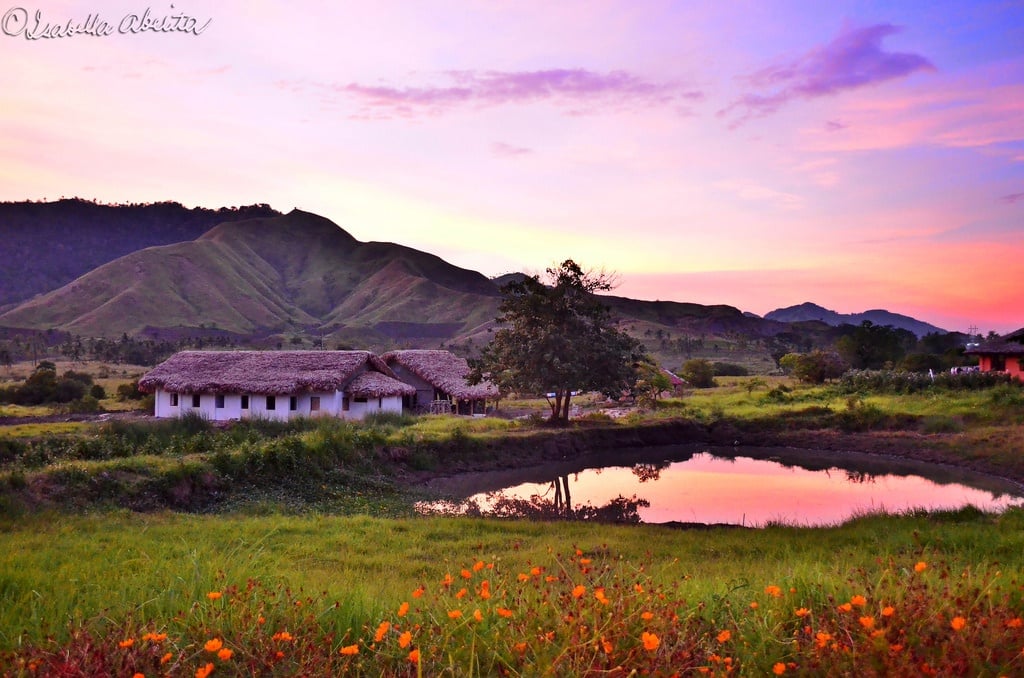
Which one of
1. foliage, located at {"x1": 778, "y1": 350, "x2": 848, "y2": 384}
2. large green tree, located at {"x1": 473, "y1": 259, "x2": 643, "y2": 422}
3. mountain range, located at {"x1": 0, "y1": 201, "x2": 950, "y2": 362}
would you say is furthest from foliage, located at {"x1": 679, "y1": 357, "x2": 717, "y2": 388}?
mountain range, located at {"x1": 0, "y1": 201, "x2": 950, "y2": 362}

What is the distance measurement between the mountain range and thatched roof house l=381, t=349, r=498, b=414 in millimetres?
54069

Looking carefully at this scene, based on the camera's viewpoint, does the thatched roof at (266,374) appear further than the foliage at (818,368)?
No

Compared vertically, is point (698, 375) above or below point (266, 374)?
below

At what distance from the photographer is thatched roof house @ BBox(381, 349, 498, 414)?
38.3 meters

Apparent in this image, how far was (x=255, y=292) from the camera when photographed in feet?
477

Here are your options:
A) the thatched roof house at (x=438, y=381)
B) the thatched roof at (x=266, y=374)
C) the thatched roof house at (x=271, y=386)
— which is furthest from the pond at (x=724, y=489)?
the thatched roof at (x=266, y=374)

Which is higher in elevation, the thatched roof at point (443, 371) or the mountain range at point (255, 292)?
the mountain range at point (255, 292)

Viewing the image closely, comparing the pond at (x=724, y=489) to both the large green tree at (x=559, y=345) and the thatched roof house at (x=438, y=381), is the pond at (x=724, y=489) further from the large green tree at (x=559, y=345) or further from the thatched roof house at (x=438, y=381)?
the thatched roof house at (x=438, y=381)

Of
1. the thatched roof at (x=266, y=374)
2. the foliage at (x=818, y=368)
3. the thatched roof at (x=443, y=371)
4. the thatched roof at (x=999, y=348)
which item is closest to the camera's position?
the thatched roof at (x=266, y=374)

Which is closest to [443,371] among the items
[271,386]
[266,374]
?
[266,374]

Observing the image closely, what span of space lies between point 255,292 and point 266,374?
4688 inches

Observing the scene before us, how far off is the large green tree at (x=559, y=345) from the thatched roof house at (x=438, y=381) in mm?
6848

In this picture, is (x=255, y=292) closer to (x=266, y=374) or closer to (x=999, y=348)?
(x=266, y=374)

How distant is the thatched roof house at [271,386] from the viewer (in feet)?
107
